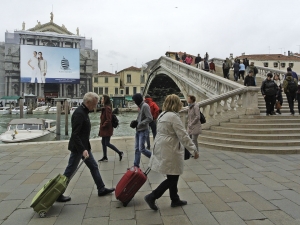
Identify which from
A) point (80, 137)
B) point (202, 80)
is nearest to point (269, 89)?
point (202, 80)

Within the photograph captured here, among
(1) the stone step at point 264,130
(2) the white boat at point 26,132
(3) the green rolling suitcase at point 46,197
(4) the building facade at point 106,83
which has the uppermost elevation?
(4) the building facade at point 106,83

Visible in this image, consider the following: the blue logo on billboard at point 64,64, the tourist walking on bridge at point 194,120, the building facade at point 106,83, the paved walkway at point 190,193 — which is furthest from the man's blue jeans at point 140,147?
the building facade at point 106,83

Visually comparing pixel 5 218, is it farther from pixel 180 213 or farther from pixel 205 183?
pixel 205 183

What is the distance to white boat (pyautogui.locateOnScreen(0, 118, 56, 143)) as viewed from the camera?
12.3 meters

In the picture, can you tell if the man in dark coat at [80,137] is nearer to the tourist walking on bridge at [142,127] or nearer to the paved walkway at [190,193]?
the paved walkway at [190,193]

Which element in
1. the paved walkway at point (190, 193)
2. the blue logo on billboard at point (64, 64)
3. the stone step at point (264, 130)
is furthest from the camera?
the blue logo on billboard at point (64, 64)

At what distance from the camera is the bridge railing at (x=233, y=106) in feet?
25.6

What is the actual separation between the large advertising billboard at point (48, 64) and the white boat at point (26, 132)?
3683 cm

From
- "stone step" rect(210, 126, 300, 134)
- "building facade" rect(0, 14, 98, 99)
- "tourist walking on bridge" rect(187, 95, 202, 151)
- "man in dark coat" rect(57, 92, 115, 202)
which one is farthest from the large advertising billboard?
"man in dark coat" rect(57, 92, 115, 202)

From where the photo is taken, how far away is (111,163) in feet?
17.9

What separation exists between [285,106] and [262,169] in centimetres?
572

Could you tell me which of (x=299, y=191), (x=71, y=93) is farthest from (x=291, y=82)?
(x=71, y=93)

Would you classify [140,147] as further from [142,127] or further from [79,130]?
[79,130]

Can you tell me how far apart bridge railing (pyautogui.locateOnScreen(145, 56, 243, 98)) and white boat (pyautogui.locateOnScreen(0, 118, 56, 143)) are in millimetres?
8105
